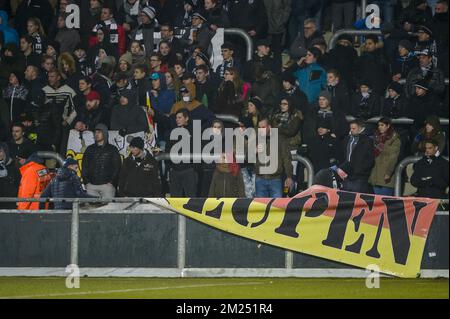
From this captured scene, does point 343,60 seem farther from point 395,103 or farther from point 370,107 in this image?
point 395,103

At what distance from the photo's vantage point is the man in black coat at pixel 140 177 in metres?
15.8

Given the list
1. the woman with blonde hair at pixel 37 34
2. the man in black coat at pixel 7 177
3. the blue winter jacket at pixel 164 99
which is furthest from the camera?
the woman with blonde hair at pixel 37 34

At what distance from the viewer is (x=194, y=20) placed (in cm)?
1803

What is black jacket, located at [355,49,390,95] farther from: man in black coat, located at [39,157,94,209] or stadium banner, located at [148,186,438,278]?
man in black coat, located at [39,157,94,209]

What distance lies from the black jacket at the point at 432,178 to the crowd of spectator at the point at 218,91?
0.05 ft

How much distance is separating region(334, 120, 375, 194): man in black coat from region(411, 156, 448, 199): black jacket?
81cm

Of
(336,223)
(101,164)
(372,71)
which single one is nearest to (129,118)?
(101,164)

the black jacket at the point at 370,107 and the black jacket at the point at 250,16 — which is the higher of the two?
the black jacket at the point at 250,16

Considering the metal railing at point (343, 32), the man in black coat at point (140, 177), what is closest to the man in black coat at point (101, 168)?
the man in black coat at point (140, 177)

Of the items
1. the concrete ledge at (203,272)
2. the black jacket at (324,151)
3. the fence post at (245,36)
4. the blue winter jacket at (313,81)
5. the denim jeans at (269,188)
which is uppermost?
the fence post at (245,36)

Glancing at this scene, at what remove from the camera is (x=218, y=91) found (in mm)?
16969

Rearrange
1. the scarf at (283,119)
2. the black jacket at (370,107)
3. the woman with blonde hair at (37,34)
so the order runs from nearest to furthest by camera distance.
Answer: the scarf at (283,119)
the black jacket at (370,107)
the woman with blonde hair at (37,34)

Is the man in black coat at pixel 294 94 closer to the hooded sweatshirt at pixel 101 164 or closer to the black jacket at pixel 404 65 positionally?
the black jacket at pixel 404 65
